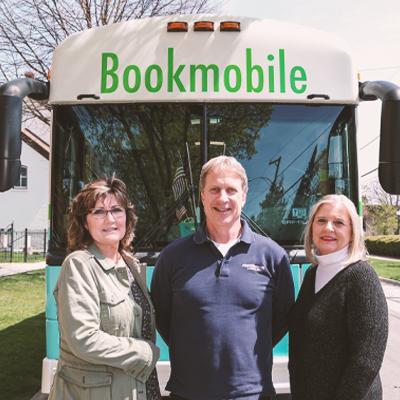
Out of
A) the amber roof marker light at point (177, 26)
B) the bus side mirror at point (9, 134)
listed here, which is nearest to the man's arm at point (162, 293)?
the bus side mirror at point (9, 134)

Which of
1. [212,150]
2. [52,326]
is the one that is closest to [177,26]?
A: [212,150]

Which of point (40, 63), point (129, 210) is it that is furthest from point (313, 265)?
point (40, 63)

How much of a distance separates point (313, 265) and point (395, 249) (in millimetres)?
28445

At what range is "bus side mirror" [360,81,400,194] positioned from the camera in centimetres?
339

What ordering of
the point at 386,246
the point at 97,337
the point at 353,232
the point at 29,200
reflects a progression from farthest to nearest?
1. the point at 386,246
2. the point at 29,200
3. the point at 353,232
4. the point at 97,337

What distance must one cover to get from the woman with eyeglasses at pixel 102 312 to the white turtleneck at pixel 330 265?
772 mm

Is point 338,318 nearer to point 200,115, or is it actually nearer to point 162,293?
point 162,293

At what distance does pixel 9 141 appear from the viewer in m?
3.37

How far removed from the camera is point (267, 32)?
3930mm

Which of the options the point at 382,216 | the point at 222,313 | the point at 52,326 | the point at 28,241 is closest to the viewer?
the point at 222,313

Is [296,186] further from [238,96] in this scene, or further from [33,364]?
[33,364]

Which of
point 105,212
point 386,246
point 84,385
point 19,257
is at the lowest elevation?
point 19,257

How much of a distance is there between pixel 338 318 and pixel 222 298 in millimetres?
494

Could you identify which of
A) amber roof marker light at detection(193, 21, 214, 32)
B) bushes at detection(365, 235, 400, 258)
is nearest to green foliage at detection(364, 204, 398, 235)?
bushes at detection(365, 235, 400, 258)
